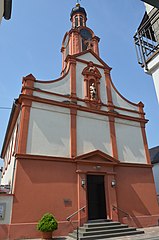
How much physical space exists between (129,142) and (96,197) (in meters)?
4.62

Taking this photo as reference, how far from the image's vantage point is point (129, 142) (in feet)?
44.8

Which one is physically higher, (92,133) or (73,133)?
(92,133)

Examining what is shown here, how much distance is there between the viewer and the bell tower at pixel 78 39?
667 inches

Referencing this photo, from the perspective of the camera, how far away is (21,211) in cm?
882

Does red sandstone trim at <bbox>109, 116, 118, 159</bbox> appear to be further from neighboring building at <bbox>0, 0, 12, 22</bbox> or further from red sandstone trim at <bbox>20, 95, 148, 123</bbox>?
neighboring building at <bbox>0, 0, 12, 22</bbox>

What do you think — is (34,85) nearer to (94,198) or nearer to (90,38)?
(94,198)

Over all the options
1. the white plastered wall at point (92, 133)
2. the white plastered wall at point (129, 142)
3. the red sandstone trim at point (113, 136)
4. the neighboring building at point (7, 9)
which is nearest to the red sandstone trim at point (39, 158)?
the white plastered wall at point (92, 133)

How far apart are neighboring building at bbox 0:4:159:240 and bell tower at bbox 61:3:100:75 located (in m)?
2.14

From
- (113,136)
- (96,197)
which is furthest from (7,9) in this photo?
(113,136)

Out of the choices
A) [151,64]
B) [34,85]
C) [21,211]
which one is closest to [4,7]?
[151,64]

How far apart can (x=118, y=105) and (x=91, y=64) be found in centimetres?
398

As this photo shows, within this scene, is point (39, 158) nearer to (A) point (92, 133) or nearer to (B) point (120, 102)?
(A) point (92, 133)

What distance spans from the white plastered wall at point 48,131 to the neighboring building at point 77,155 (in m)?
0.06

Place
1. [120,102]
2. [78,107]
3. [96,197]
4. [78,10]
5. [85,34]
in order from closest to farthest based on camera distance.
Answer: [96,197] < [78,107] < [120,102] < [85,34] < [78,10]
